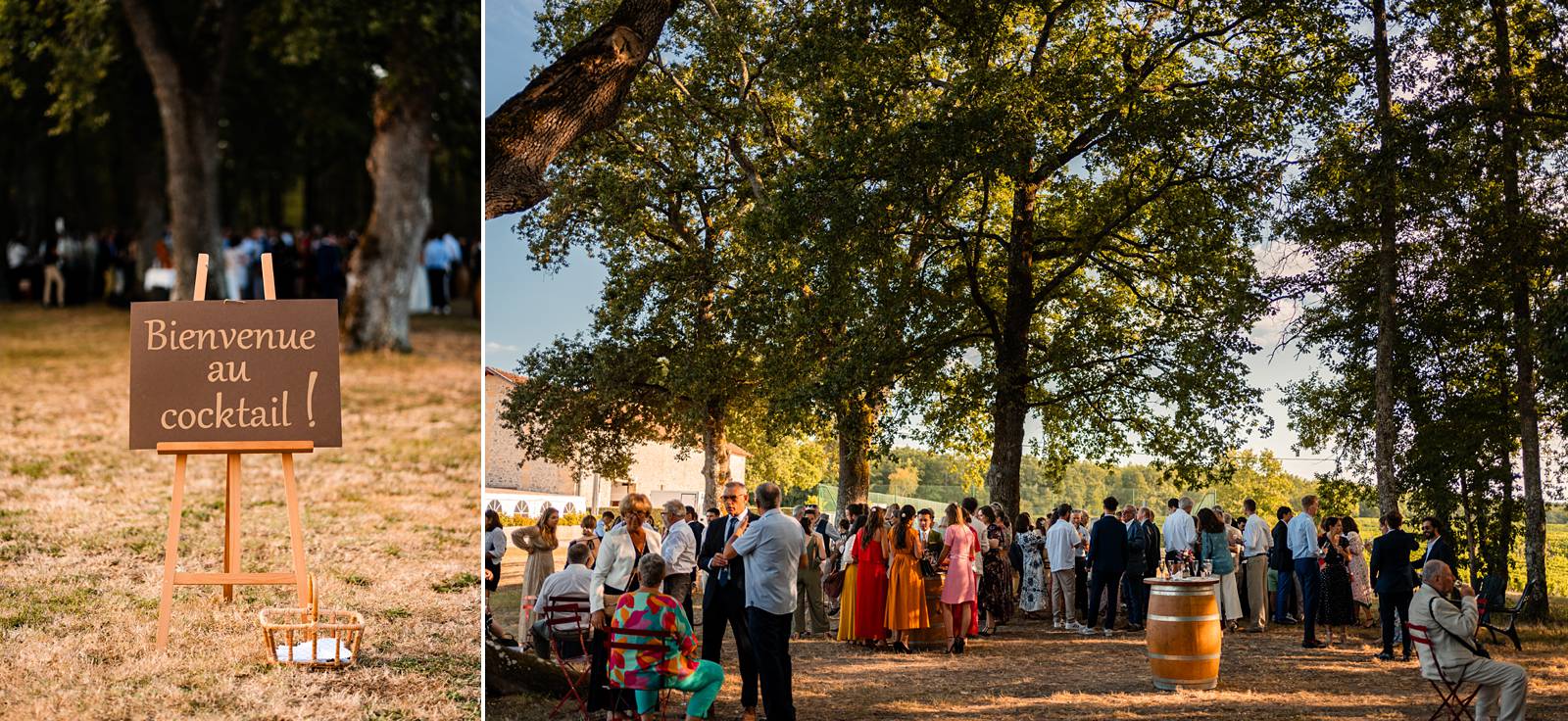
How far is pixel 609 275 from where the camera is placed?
11352 millimetres

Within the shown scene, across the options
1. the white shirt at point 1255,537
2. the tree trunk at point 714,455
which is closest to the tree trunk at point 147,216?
the tree trunk at point 714,455

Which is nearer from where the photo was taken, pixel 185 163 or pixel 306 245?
pixel 185 163

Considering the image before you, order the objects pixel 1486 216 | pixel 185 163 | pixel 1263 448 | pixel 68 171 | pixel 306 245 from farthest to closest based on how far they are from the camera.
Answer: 1. pixel 68 171
2. pixel 306 245
3. pixel 185 163
4. pixel 1263 448
5. pixel 1486 216

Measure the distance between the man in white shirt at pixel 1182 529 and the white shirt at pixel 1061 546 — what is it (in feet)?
2.90

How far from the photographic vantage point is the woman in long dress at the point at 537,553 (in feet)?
30.3

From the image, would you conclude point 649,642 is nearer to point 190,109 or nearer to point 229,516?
point 229,516

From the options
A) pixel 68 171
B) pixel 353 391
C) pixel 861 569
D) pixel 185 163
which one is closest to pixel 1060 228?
pixel 861 569

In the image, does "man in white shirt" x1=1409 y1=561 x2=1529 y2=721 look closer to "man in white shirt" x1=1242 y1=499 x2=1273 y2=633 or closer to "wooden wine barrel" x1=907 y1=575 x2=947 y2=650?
"wooden wine barrel" x1=907 y1=575 x2=947 y2=650

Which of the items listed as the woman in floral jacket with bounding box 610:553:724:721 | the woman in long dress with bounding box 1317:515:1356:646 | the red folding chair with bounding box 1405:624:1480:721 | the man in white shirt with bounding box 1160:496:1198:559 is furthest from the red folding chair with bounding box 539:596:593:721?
the woman in long dress with bounding box 1317:515:1356:646

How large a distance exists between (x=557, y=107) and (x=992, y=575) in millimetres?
7125

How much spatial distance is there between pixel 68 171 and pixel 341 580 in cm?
4233

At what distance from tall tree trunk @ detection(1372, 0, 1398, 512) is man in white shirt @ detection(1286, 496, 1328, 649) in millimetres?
892

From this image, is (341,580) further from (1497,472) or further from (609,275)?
(1497,472)

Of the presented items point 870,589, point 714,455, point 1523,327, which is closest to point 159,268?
point 714,455
